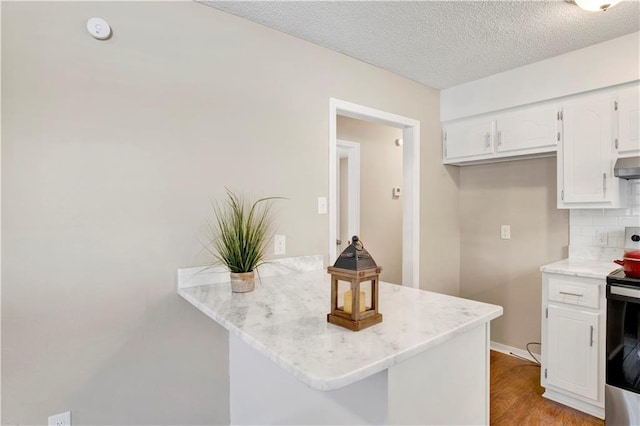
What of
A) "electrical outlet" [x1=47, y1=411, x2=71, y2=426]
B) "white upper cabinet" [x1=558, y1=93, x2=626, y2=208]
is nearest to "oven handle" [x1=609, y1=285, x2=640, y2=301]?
"white upper cabinet" [x1=558, y1=93, x2=626, y2=208]

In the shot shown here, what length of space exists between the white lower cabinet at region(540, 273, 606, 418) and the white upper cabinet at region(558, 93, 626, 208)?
577mm

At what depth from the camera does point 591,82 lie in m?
2.36

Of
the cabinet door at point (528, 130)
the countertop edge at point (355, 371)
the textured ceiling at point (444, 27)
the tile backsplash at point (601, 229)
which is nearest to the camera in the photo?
the countertop edge at point (355, 371)

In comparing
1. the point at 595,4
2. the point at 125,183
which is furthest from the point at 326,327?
the point at 595,4

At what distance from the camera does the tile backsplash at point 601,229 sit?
2389mm

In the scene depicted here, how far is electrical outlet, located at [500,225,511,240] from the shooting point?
312 cm

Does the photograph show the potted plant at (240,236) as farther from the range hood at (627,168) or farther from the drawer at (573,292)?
the range hood at (627,168)

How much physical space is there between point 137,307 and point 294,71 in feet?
5.41

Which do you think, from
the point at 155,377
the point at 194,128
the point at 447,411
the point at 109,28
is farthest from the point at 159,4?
the point at 447,411

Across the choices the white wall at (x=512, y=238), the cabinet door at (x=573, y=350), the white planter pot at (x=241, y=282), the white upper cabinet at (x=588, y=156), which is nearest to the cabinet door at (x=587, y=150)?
the white upper cabinet at (x=588, y=156)

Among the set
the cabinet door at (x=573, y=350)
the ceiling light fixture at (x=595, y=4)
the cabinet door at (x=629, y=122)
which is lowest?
the cabinet door at (x=573, y=350)

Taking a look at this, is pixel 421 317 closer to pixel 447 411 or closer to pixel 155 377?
pixel 447 411

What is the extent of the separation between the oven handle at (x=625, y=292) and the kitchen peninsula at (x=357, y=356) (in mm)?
1191

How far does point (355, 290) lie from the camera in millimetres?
1072
